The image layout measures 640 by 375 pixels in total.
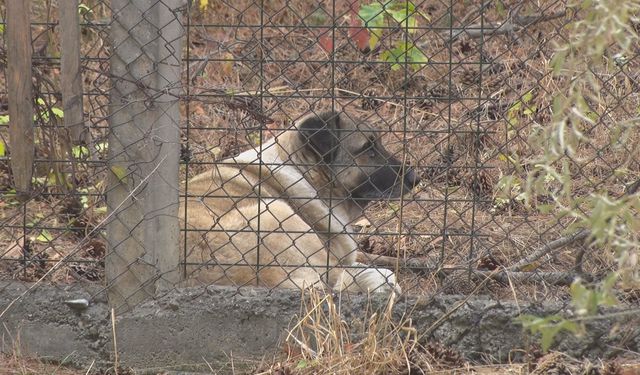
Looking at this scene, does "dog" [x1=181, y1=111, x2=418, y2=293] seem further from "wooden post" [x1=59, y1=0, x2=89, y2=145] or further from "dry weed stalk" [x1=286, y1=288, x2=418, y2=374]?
"wooden post" [x1=59, y1=0, x2=89, y2=145]

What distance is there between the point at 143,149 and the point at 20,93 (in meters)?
0.62

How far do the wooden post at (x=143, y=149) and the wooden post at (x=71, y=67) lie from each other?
0.49 ft

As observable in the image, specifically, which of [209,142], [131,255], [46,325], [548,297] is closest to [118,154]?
[131,255]

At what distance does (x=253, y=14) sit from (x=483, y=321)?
5534mm

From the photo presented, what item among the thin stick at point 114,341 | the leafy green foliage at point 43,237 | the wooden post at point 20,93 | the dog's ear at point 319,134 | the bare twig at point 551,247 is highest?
the wooden post at point 20,93

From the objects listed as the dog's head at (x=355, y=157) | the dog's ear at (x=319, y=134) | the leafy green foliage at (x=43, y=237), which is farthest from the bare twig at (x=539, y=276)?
the leafy green foliage at (x=43, y=237)

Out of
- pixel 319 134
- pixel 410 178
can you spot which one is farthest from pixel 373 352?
pixel 410 178

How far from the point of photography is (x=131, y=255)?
4195 mm

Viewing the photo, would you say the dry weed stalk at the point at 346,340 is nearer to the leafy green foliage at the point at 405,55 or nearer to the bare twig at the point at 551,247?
the bare twig at the point at 551,247

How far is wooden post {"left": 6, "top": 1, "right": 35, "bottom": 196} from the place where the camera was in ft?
13.2

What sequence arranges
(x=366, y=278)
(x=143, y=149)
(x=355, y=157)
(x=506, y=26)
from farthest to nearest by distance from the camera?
1. (x=506, y=26)
2. (x=355, y=157)
3. (x=366, y=278)
4. (x=143, y=149)

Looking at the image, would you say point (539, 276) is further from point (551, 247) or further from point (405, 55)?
point (405, 55)

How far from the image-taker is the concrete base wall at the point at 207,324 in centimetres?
425

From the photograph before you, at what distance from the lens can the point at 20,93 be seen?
411cm
